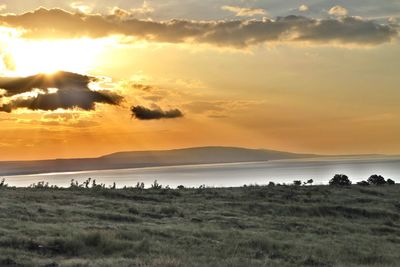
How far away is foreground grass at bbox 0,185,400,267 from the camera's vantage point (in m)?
20.6

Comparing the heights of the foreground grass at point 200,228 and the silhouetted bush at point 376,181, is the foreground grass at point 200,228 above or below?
below

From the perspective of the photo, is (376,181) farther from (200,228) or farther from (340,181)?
(200,228)

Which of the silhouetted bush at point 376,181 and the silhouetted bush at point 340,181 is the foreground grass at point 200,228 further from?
the silhouetted bush at point 376,181

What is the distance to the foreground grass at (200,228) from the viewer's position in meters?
20.6

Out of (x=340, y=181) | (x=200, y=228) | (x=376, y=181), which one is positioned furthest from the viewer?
(x=376, y=181)

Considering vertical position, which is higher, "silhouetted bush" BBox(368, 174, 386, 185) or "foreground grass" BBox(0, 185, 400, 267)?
"silhouetted bush" BBox(368, 174, 386, 185)

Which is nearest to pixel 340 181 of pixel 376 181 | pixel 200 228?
pixel 376 181

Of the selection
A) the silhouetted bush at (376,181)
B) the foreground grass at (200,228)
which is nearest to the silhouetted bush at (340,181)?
the silhouetted bush at (376,181)

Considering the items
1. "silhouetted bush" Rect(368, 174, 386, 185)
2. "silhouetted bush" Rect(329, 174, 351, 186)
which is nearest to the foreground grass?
"silhouetted bush" Rect(329, 174, 351, 186)

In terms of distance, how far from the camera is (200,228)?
28469mm

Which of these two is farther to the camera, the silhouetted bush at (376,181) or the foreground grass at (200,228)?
the silhouetted bush at (376,181)

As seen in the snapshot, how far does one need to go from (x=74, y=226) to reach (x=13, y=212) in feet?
18.3

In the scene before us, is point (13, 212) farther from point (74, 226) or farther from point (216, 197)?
point (216, 197)

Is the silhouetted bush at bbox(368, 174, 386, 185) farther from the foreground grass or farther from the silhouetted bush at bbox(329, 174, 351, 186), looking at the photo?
the foreground grass
